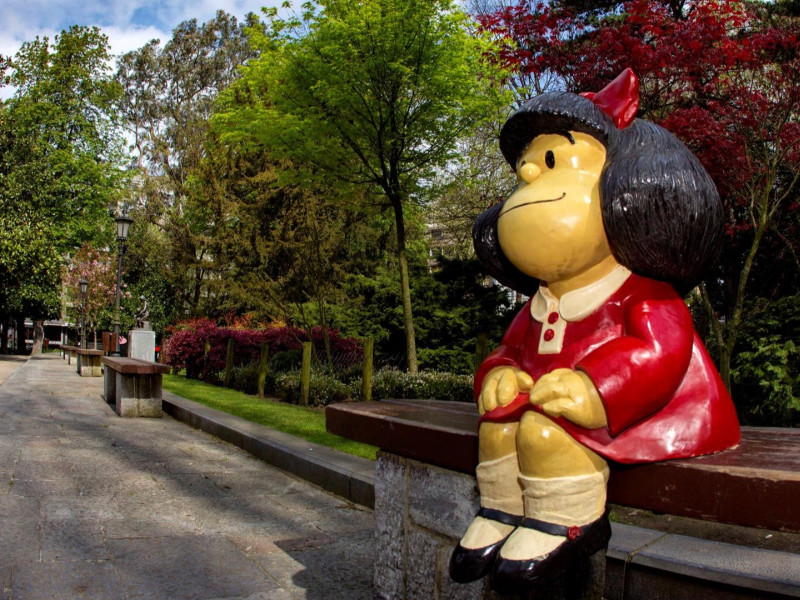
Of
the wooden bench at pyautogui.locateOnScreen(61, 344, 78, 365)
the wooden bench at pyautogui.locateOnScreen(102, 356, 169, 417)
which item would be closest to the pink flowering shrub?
the wooden bench at pyautogui.locateOnScreen(102, 356, 169, 417)

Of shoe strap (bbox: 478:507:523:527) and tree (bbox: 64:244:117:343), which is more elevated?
tree (bbox: 64:244:117:343)

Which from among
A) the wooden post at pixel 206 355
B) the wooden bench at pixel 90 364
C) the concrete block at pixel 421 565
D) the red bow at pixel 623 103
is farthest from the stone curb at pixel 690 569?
the wooden bench at pixel 90 364

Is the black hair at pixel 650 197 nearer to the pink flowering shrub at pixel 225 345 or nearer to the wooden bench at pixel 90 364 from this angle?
the pink flowering shrub at pixel 225 345

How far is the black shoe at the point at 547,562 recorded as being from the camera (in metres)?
1.54

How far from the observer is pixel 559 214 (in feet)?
5.84

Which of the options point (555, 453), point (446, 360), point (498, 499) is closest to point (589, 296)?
point (555, 453)

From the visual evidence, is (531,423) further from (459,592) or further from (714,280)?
(714,280)

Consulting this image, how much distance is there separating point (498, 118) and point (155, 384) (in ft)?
26.3

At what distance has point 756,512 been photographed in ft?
4.65

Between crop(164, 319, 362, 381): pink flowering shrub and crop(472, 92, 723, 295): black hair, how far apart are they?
1051 centimetres

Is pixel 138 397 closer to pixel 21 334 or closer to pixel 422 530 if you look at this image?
pixel 422 530

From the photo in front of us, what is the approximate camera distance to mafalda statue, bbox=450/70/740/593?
158cm

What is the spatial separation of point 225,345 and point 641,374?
582 inches

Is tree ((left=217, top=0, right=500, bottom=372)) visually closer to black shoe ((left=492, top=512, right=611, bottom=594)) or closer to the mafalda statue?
the mafalda statue
